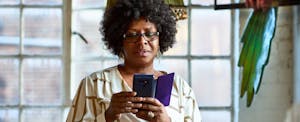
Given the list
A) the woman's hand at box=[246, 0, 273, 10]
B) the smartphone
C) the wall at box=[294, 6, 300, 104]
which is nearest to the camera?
the smartphone

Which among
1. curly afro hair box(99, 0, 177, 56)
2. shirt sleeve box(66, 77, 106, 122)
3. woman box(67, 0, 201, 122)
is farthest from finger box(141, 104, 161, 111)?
curly afro hair box(99, 0, 177, 56)

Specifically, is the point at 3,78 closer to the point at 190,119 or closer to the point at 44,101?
the point at 44,101

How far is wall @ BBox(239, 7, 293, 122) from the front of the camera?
238 centimetres

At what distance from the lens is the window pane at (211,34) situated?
8.29 ft

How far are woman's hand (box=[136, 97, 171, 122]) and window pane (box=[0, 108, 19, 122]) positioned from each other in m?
0.90

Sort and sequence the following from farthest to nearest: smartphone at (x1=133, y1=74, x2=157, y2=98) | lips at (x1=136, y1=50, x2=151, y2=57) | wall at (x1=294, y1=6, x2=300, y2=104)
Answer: wall at (x1=294, y1=6, x2=300, y2=104), lips at (x1=136, y1=50, x2=151, y2=57), smartphone at (x1=133, y1=74, x2=157, y2=98)

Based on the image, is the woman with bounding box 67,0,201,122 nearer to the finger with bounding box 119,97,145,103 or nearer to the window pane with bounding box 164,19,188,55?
the finger with bounding box 119,97,145,103

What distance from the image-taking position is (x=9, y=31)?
2.54m

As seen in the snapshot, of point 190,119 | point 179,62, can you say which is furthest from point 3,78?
point 190,119

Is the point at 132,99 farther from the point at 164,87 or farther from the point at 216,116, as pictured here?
the point at 216,116

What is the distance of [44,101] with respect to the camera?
254 centimetres

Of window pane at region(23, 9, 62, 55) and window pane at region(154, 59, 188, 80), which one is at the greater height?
window pane at region(23, 9, 62, 55)

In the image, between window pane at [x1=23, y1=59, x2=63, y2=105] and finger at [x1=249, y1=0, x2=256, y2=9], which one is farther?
window pane at [x1=23, y1=59, x2=63, y2=105]

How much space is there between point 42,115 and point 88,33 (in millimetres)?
396
